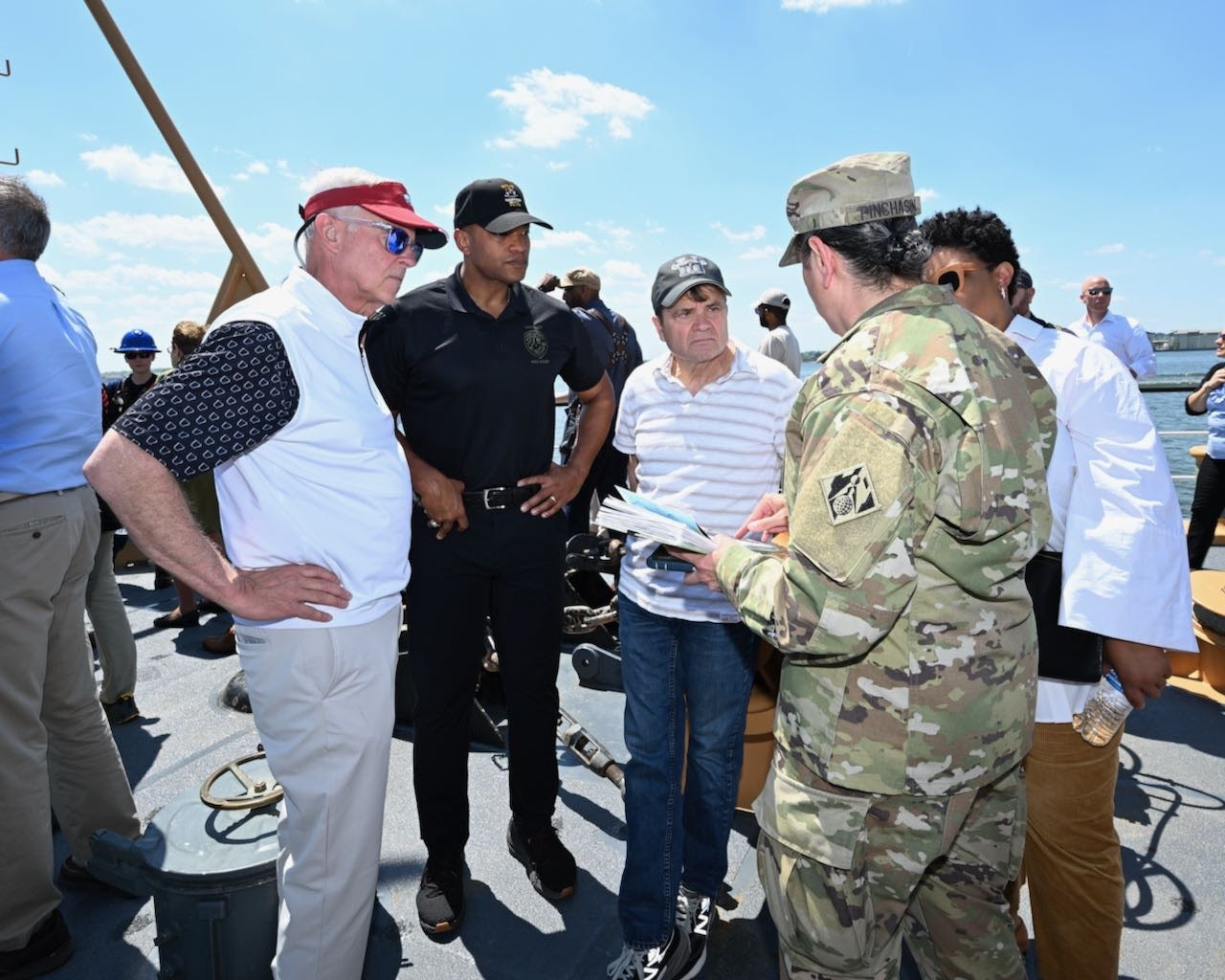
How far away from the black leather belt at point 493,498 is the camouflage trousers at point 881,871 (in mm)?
1296

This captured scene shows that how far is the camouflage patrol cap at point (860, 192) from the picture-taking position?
1382mm

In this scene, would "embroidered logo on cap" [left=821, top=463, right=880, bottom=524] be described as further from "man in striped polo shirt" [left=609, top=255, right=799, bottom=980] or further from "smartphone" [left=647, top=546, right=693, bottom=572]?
"man in striped polo shirt" [left=609, top=255, right=799, bottom=980]

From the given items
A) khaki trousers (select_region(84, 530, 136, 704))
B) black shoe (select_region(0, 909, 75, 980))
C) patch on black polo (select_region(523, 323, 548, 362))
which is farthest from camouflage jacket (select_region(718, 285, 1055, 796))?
khaki trousers (select_region(84, 530, 136, 704))

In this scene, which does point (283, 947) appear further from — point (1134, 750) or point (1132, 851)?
point (1134, 750)

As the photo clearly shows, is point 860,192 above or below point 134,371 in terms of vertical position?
above

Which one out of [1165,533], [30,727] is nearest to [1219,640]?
[1165,533]

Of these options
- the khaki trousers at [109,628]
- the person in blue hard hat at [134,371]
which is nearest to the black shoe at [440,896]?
the khaki trousers at [109,628]

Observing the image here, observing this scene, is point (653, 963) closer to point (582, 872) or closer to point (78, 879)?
point (582, 872)

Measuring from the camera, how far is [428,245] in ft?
6.55

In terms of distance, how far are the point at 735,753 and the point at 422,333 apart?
1635 millimetres

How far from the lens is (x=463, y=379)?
7.95ft

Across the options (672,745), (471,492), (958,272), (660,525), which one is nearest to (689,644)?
(672,745)

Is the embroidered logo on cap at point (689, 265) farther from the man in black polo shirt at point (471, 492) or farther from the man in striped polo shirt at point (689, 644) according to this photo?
the man in black polo shirt at point (471, 492)

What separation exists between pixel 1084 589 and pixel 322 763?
183 centimetres
